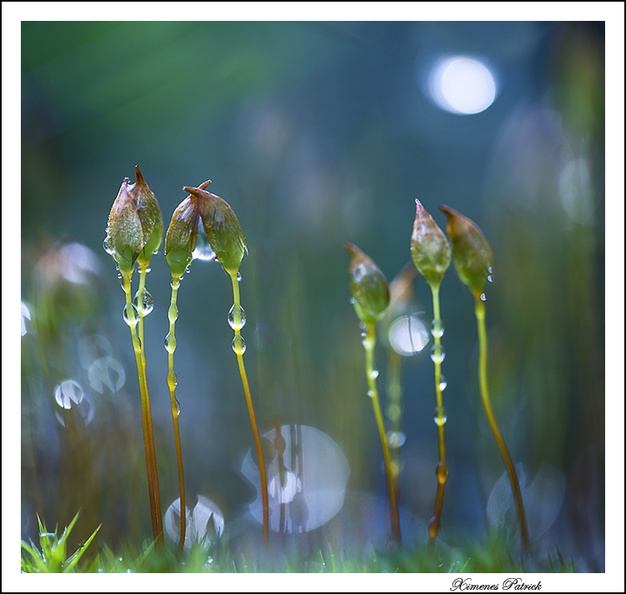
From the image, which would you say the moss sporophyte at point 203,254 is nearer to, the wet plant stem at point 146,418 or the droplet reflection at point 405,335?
the wet plant stem at point 146,418

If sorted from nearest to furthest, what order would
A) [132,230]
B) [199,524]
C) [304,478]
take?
[132,230] < [199,524] < [304,478]

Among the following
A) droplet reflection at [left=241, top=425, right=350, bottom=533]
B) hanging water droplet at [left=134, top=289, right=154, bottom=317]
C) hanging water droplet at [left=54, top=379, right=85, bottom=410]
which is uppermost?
hanging water droplet at [left=134, top=289, right=154, bottom=317]

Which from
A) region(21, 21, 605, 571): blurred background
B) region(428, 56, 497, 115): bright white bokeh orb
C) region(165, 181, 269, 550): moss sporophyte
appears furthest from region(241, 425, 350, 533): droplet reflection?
region(428, 56, 497, 115): bright white bokeh orb

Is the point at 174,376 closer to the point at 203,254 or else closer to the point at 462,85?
the point at 203,254

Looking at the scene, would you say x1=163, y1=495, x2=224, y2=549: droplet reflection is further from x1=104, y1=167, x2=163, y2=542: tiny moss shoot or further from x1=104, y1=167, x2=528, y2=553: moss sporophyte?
x1=104, y1=167, x2=163, y2=542: tiny moss shoot

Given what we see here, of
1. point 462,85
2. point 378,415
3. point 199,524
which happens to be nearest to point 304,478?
point 199,524

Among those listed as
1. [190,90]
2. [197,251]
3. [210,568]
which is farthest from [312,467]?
[190,90]

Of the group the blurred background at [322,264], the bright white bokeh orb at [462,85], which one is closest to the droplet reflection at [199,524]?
the blurred background at [322,264]
